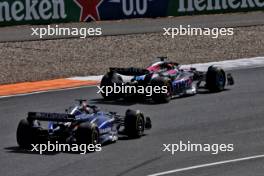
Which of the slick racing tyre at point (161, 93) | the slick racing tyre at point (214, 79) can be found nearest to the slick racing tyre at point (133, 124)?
the slick racing tyre at point (161, 93)

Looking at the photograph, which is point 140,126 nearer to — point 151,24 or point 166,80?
point 166,80

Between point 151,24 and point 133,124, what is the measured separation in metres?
20.3

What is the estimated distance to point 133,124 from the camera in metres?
17.6

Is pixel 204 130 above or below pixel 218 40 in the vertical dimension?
below

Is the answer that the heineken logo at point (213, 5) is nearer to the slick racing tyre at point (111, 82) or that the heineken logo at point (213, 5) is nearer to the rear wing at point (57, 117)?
the slick racing tyre at point (111, 82)

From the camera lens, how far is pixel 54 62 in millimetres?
29719

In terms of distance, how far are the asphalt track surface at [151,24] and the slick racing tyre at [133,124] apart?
1652 cm

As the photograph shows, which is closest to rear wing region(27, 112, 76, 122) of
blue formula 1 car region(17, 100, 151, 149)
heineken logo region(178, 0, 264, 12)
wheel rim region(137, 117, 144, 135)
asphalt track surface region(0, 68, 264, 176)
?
blue formula 1 car region(17, 100, 151, 149)

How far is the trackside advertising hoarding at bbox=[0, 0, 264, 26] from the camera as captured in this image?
36094 mm

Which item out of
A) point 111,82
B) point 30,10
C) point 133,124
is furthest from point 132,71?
point 30,10

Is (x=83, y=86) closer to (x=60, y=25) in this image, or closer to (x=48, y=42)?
(x=48, y=42)

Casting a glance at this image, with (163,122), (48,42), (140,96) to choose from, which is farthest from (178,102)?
(48,42)

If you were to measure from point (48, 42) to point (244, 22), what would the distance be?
9.48m

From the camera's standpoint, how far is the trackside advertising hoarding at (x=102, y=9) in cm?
3609
